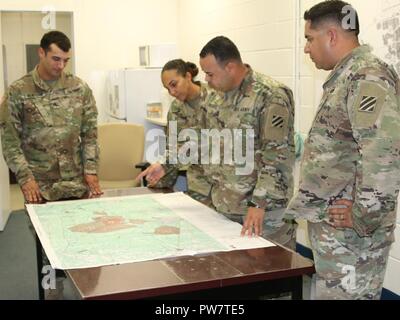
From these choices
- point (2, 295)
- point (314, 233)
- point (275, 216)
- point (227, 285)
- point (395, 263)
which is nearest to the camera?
point (227, 285)

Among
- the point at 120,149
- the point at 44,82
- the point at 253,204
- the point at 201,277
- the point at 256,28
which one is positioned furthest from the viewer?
the point at 120,149

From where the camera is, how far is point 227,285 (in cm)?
144

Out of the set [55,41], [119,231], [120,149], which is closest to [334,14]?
[119,231]

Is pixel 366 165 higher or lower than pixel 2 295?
higher

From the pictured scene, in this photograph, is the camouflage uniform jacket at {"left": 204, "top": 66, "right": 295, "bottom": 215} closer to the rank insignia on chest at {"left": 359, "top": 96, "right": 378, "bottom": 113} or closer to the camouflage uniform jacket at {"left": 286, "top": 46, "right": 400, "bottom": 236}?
the camouflage uniform jacket at {"left": 286, "top": 46, "right": 400, "bottom": 236}

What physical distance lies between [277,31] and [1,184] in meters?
2.86

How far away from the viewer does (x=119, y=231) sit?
1.87 metres

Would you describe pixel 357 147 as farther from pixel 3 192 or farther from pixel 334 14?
pixel 3 192

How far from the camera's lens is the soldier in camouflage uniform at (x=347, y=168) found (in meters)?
1.46

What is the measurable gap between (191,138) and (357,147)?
1.17 meters

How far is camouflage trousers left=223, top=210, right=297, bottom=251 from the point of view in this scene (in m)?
2.13
